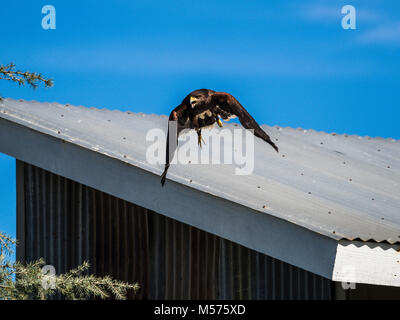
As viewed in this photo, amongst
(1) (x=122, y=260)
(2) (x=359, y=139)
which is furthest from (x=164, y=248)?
(2) (x=359, y=139)

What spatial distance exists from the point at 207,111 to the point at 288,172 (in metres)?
2.77

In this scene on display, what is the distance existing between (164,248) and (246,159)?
1.50 metres

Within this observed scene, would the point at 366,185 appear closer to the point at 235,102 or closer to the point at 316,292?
the point at 316,292

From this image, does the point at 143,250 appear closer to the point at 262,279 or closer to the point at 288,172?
the point at 262,279

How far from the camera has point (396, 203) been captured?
7.99 meters

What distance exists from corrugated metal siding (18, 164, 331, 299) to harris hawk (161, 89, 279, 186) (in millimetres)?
2023

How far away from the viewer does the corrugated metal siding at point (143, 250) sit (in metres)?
7.41

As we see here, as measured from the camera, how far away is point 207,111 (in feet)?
19.0

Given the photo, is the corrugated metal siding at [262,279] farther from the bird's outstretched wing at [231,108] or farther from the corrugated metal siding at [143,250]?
the bird's outstretched wing at [231,108]

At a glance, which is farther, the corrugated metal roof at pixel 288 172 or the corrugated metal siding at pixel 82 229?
the corrugated metal siding at pixel 82 229

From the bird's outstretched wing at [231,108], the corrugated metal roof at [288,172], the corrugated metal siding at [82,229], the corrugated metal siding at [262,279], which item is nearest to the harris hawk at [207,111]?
the bird's outstretched wing at [231,108]

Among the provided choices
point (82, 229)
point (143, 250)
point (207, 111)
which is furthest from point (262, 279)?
point (207, 111)

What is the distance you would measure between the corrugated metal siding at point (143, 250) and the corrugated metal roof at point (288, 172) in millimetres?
664

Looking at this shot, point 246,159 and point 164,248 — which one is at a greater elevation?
point 246,159
